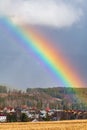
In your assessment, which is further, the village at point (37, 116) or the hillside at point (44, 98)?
the hillside at point (44, 98)

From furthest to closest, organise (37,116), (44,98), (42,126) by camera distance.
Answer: (44,98)
(37,116)
(42,126)

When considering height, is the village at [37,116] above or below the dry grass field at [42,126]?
above

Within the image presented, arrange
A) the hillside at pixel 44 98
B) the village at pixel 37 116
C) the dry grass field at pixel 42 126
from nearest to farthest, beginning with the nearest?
the dry grass field at pixel 42 126 < the village at pixel 37 116 < the hillside at pixel 44 98

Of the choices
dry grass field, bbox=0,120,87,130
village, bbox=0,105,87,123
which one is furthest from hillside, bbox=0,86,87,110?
dry grass field, bbox=0,120,87,130

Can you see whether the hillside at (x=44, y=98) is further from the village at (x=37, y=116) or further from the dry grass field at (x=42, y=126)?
the dry grass field at (x=42, y=126)

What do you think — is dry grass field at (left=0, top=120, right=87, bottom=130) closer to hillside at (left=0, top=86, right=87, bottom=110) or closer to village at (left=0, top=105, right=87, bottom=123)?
village at (left=0, top=105, right=87, bottom=123)

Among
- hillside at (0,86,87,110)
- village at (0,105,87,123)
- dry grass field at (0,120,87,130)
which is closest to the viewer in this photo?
dry grass field at (0,120,87,130)

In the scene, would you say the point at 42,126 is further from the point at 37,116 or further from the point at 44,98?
the point at 44,98

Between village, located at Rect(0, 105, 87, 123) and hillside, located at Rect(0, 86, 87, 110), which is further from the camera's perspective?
hillside, located at Rect(0, 86, 87, 110)

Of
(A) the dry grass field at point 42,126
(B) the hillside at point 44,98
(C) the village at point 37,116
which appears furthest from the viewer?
(B) the hillside at point 44,98

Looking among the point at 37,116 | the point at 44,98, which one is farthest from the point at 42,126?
the point at 44,98

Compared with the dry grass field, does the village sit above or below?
above

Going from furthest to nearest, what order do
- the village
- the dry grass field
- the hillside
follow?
the hillside → the village → the dry grass field

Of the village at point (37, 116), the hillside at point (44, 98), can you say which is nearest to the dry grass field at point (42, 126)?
A: the village at point (37, 116)
